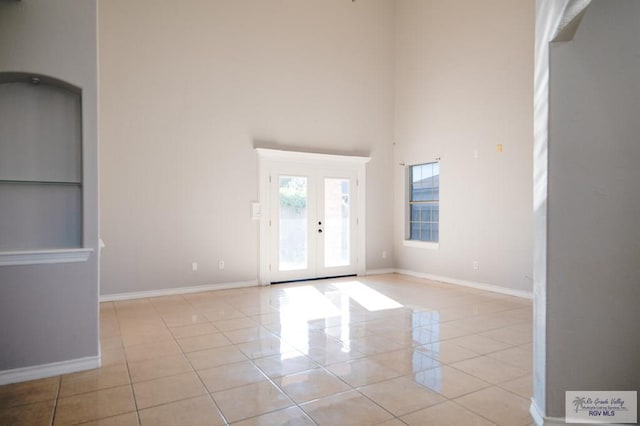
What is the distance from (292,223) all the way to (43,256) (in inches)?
164

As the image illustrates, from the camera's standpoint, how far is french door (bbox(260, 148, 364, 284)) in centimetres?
674

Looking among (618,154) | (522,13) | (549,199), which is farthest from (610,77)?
(522,13)

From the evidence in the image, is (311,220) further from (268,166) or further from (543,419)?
(543,419)

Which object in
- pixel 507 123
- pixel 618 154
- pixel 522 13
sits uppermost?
pixel 522 13

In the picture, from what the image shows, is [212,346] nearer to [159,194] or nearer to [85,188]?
[85,188]

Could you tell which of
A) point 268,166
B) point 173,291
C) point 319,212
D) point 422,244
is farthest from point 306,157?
point 173,291

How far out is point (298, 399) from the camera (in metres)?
2.73

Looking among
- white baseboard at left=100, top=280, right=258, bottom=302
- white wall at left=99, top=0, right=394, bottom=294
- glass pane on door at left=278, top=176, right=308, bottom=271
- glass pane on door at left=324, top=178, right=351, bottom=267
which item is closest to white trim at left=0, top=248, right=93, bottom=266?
white wall at left=99, top=0, right=394, bottom=294

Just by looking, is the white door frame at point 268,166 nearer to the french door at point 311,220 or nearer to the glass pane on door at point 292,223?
the french door at point 311,220

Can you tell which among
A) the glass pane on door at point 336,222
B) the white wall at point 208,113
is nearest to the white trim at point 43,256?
the white wall at point 208,113

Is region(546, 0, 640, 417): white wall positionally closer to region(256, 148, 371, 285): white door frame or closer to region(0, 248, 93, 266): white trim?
region(0, 248, 93, 266): white trim

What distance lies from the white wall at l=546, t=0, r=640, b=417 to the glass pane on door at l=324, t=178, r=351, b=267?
5184mm

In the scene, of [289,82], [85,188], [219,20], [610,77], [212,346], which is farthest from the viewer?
[289,82]

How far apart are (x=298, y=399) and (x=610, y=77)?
2726 millimetres
